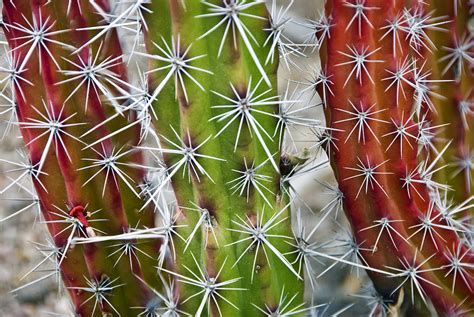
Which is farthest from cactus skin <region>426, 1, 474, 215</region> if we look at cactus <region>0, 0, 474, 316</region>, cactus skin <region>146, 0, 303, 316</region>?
cactus skin <region>146, 0, 303, 316</region>

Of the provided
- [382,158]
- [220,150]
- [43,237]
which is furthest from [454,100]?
[43,237]

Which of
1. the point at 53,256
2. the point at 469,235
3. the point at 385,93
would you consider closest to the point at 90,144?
the point at 53,256

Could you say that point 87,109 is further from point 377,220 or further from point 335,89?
point 377,220

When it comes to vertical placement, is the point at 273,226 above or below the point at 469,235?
above

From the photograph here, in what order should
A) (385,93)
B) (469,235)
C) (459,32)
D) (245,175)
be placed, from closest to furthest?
1. (245,175)
2. (385,93)
3. (469,235)
4. (459,32)

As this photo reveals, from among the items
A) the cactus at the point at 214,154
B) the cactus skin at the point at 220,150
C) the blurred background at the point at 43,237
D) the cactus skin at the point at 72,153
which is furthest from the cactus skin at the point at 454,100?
the cactus skin at the point at 72,153

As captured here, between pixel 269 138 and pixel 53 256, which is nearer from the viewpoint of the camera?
pixel 269 138

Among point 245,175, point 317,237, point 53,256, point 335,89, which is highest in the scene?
point 335,89
